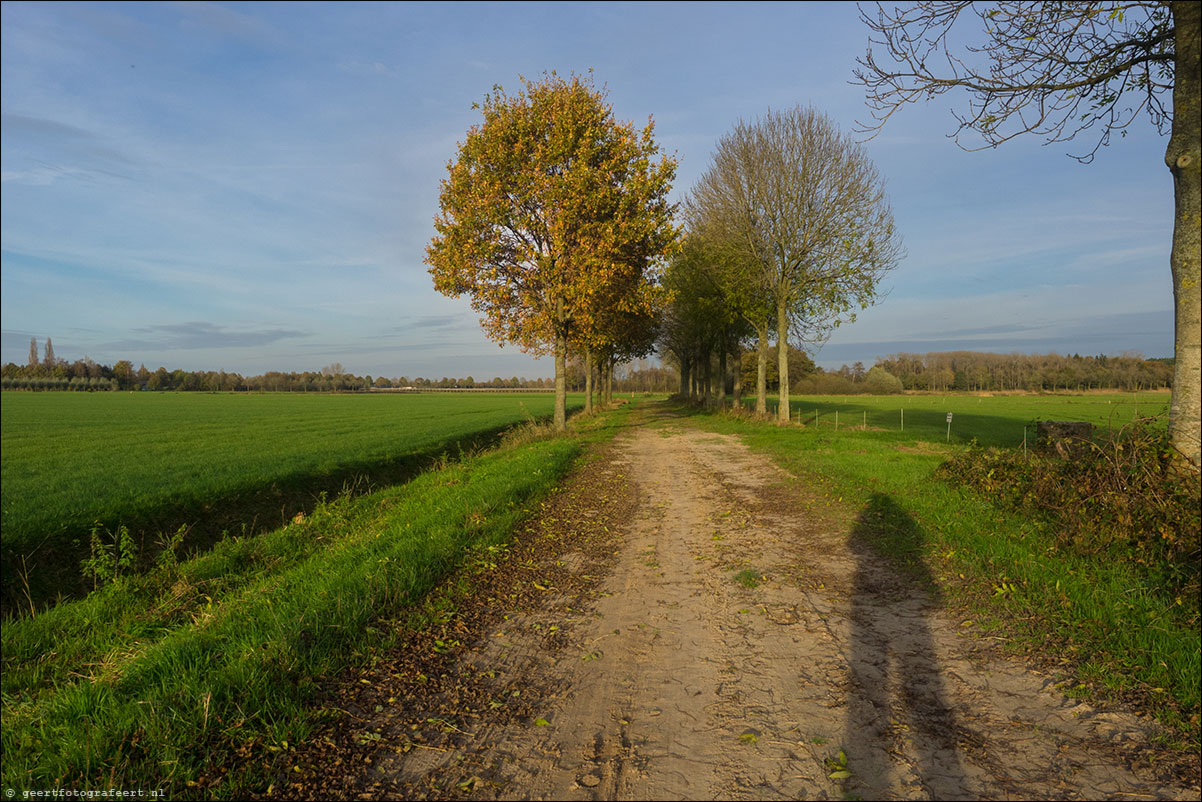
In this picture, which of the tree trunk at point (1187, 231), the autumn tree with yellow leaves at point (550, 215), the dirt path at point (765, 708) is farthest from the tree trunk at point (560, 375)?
the tree trunk at point (1187, 231)

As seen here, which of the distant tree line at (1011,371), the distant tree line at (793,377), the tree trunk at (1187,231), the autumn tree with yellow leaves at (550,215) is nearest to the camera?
the tree trunk at (1187,231)

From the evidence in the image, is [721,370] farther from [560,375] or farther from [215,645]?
[215,645]

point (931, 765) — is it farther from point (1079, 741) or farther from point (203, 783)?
point (203, 783)

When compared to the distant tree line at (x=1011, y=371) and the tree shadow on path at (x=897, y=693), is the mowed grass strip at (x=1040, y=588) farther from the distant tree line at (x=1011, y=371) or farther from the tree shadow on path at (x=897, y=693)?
the distant tree line at (x=1011, y=371)

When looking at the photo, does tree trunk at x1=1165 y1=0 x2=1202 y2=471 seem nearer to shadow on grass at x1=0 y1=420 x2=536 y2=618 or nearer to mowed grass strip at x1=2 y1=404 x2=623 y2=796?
mowed grass strip at x1=2 y1=404 x2=623 y2=796

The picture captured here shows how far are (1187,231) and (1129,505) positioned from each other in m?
3.33

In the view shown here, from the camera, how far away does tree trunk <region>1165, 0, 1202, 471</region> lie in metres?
6.40

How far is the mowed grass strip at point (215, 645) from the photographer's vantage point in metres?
3.19

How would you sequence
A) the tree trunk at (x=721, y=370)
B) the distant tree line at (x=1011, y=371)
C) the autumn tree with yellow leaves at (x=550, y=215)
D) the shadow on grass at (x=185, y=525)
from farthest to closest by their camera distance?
the distant tree line at (x=1011, y=371), the tree trunk at (x=721, y=370), the autumn tree with yellow leaves at (x=550, y=215), the shadow on grass at (x=185, y=525)

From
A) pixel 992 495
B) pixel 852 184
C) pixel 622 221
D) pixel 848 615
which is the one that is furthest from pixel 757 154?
pixel 848 615

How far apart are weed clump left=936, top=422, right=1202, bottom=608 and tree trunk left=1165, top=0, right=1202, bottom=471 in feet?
1.02

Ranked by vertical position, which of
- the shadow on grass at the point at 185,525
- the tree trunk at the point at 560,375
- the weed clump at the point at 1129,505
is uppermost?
the tree trunk at the point at 560,375

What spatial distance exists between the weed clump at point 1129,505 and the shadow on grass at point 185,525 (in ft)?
42.7

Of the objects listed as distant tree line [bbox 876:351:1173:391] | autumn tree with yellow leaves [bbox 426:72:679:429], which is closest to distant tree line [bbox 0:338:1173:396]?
distant tree line [bbox 876:351:1173:391]
